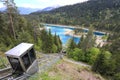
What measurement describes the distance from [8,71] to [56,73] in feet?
12.1

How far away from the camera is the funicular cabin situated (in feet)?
21.5

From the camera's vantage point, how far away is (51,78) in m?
9.12

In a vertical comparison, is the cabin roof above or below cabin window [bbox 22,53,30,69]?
above

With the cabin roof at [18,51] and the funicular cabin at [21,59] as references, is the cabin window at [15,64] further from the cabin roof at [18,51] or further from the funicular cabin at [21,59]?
the cabin roof at [18,51]

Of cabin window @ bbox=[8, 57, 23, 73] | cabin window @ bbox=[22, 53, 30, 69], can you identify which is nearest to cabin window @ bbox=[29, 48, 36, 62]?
cabin window @ bbox=[22, 53, 30, 69]

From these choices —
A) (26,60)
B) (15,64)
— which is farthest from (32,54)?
(15,64)

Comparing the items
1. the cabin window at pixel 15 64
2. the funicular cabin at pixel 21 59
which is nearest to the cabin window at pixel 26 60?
the funicular cabin at pixel 21 59

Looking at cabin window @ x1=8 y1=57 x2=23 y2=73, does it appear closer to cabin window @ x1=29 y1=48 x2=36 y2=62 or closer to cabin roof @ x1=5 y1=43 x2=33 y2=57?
cabin roof @ x1=5 y1=43 x2=33 y2=57

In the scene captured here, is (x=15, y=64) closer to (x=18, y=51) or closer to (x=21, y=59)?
(x=21, y=59)

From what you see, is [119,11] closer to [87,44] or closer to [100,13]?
[100,13]

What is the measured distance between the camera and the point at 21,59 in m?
6.60

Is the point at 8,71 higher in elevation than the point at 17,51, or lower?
lower

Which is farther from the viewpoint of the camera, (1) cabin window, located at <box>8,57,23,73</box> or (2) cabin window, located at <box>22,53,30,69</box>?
(2) cabin window, located at <box>22,53,30,69</box>

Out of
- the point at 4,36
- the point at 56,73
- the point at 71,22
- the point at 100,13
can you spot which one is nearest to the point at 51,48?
the point at 4,36
